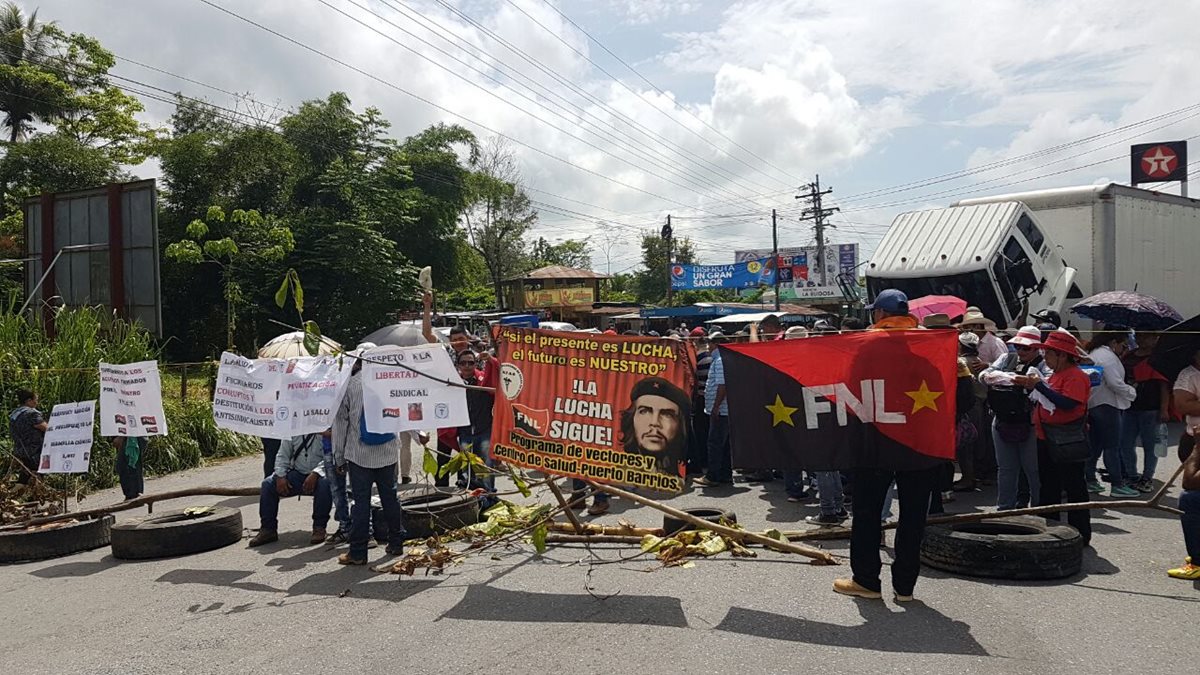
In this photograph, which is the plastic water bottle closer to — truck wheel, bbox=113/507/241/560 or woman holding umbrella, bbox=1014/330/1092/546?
woman holding umbrella, bbox=1014/330/1092/546

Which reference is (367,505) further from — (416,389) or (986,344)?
(986,344)

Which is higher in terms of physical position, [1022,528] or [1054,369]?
[1054,369]

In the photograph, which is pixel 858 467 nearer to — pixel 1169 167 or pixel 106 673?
pixel 106 673

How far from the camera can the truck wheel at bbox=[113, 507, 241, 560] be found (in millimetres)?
7652

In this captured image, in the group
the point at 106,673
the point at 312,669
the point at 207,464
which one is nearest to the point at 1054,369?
the point at 312,669

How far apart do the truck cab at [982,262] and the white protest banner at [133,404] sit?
12.0m

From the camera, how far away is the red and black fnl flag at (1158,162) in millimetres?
28281

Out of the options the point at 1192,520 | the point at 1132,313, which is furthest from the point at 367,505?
the point at 1132,313

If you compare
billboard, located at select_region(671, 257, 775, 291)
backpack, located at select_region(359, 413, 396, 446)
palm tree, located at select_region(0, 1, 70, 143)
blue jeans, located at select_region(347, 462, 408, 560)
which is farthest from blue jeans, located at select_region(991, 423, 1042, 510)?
billboard, located at select_region(671, 257, 775, 291)

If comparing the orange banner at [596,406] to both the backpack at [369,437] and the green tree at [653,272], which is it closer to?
the backpack at [369,437]

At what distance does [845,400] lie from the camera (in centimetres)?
586

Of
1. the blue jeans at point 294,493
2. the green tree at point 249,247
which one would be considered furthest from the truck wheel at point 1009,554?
the green tree at point 249,247

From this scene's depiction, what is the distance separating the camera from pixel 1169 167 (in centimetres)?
2877

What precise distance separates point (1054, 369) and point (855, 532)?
8.10ft
